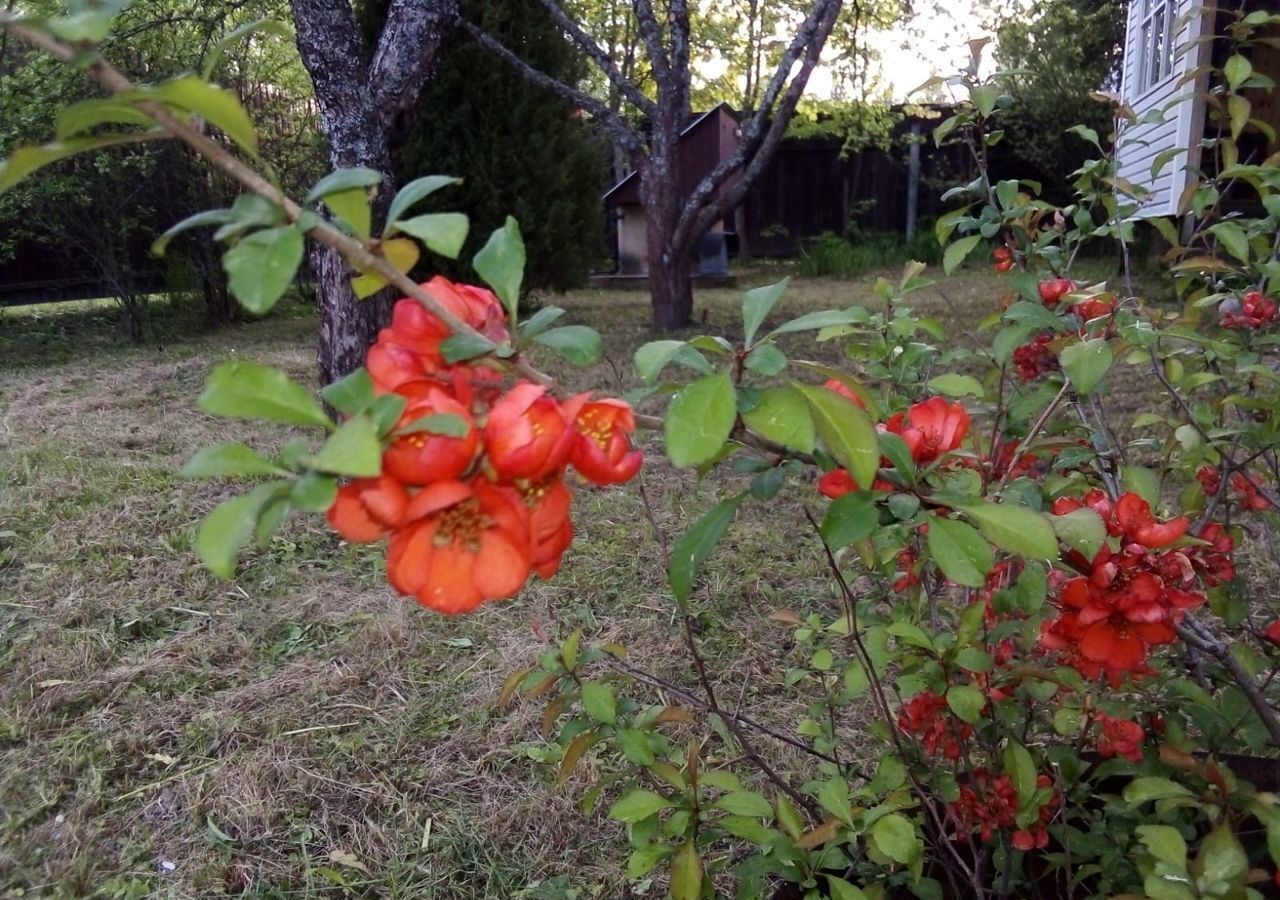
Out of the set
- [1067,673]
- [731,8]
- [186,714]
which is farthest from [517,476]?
[731,8]

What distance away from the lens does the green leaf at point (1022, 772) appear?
950 mm

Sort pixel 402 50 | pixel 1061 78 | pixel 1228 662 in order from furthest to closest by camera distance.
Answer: pixel 1061 78
pixel 402 50
pixel 1228 662

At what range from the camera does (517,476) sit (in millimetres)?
468

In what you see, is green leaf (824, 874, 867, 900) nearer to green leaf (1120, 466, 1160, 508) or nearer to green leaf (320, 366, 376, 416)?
green leaf (1120, 466, 1160, 508)

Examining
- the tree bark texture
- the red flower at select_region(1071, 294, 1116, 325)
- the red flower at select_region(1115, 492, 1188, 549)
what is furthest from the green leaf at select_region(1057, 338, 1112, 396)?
the tree bark texture

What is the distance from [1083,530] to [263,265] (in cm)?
56

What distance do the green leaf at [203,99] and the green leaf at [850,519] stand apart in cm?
39

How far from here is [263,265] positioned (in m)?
0.45

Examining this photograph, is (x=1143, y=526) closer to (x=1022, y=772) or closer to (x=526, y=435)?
(x=1022, y=772)

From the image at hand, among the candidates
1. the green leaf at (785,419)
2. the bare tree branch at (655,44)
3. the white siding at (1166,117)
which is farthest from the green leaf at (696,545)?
the bare tree branch at (655,44)

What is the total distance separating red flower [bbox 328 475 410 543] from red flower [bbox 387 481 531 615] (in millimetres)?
14

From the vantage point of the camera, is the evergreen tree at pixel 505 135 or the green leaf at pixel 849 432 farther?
the evergreen tree at pixel 505 135

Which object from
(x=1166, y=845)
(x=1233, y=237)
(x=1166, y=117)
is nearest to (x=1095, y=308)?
(x=1233, y=237)

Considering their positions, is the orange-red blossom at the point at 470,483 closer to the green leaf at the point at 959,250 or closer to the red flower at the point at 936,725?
the red flower at the point at 936,725
